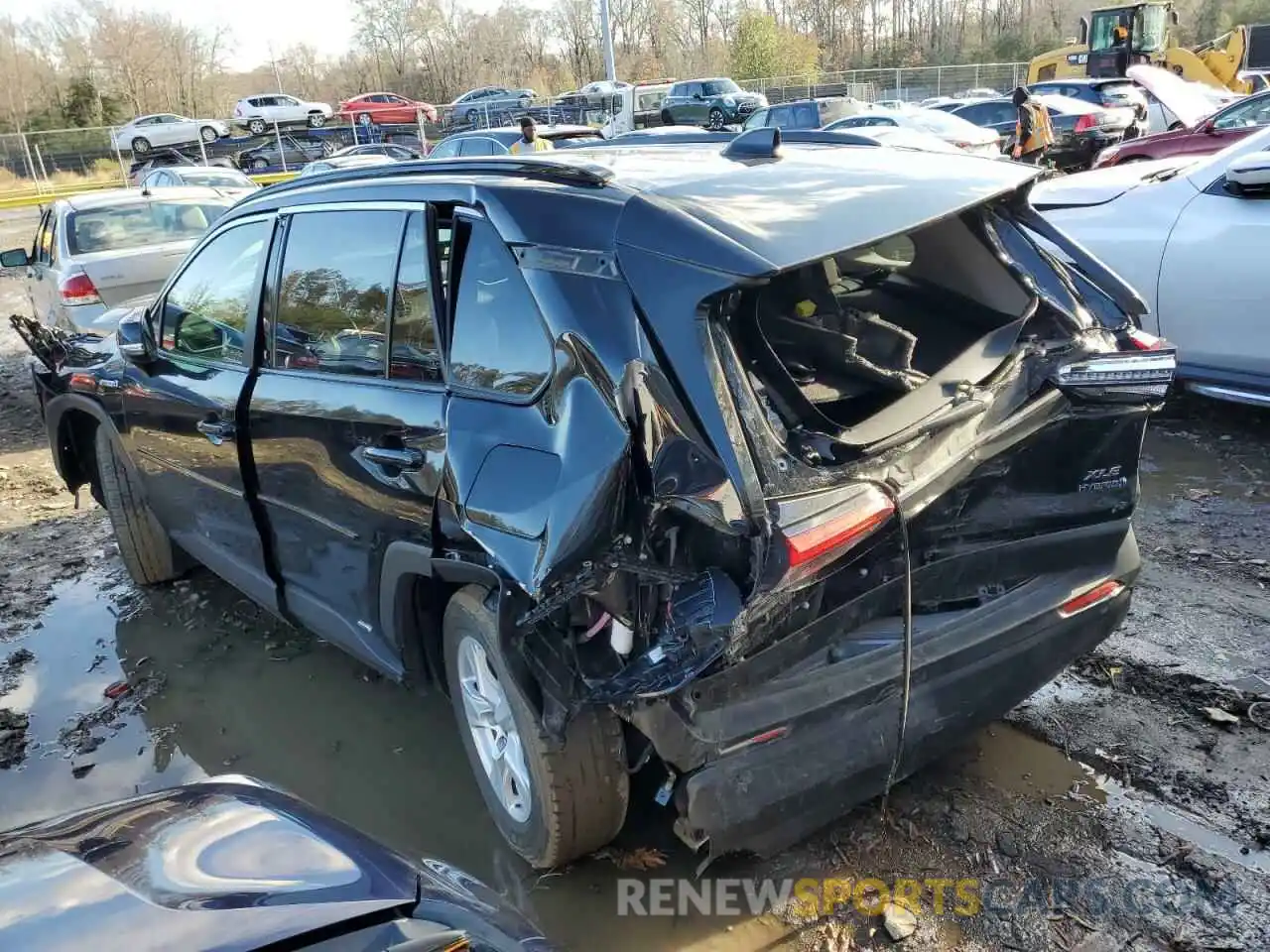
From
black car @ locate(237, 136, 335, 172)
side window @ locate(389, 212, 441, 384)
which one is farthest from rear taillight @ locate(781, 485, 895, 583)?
black car @ locate(237, 136, 335, 172)

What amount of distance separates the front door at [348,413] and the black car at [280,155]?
102 feet

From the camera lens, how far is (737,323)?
2.39 meters

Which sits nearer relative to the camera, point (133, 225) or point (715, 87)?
point (133, 225)

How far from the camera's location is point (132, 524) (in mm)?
4957

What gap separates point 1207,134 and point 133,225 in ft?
37.7

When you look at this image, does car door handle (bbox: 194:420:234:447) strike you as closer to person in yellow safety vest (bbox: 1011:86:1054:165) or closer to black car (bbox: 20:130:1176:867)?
black car (bbox: 20:130:1176:867)

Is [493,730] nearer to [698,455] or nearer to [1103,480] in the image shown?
[698,455]

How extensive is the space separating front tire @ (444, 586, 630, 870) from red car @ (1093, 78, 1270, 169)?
11.0m

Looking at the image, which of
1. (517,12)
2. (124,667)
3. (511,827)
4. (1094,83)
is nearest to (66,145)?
(1094,83)

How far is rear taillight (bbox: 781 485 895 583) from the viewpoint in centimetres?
210

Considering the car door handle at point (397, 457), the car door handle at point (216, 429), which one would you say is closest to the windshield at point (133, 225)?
the car door handle at point (216, 429)

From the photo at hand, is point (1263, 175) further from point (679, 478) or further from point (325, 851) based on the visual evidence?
point (325, 851)

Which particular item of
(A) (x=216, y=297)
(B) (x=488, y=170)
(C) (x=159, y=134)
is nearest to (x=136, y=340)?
(A) (x=216, y=297)

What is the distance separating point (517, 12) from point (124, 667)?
75163mm
